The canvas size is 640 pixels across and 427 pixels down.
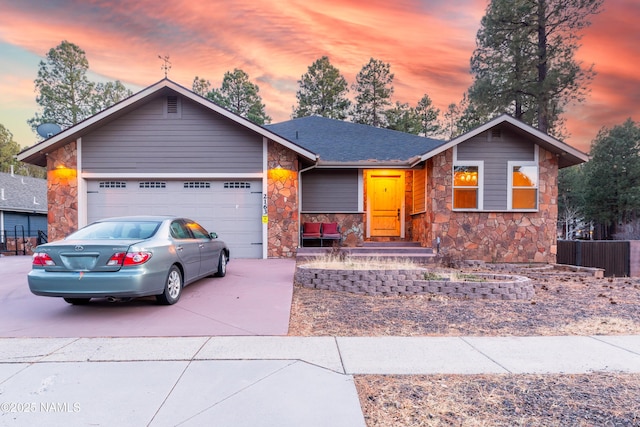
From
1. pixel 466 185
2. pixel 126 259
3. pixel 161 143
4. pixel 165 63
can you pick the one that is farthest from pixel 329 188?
pixel 126 259

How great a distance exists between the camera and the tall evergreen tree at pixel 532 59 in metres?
18.8

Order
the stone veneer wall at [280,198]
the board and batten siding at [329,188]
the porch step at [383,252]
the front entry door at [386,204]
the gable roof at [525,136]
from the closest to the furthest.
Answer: the porch step at [383,252]
the gable roof at [525,136]
the stone veneer wall at [280,198]
the board and batten siding at [329,188]
the front entry door at [386,204]

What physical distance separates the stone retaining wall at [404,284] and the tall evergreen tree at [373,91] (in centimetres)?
2623

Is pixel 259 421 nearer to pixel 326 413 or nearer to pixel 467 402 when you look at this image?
pixel 326 413

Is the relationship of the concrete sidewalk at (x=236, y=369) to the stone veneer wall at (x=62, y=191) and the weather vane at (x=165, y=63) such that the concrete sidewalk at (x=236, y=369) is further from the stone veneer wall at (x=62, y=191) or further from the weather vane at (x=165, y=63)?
the weather vane at (x=165, y=63)

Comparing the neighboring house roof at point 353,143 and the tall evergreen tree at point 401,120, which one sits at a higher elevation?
the tall evergreen tree at point 401,120

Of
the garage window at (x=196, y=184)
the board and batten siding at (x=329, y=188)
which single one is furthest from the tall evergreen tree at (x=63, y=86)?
the board and batten siding at (x=329, y=188)

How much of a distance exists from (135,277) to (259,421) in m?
3.13

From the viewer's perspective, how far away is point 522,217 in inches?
442

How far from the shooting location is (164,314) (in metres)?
5.15

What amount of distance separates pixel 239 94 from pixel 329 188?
910 inches

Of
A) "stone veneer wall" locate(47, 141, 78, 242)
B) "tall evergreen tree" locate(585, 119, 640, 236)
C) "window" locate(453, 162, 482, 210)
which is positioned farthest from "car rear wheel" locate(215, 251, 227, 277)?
"tall evergreen tree" locate(585, 119, 640, 236)

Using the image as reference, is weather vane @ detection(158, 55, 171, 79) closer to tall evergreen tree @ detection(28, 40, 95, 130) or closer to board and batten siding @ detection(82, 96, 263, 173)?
board and batten siding @ detection(82, 96, 263, 173)

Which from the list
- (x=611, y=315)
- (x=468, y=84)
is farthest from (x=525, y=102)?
Answer: (x=611, y=315)
